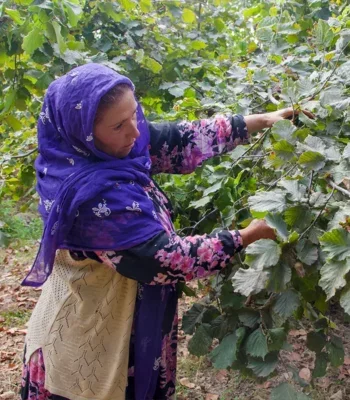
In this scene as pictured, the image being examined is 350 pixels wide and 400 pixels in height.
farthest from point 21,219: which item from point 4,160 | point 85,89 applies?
point 85,89

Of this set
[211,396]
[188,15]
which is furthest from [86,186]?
[188,15]

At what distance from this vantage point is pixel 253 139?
1.77m

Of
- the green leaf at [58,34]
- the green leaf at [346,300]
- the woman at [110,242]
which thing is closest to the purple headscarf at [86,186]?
the woman at [110,242]

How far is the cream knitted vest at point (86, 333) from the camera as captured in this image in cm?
157

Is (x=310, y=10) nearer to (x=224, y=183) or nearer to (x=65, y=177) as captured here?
(x=224, y=183)

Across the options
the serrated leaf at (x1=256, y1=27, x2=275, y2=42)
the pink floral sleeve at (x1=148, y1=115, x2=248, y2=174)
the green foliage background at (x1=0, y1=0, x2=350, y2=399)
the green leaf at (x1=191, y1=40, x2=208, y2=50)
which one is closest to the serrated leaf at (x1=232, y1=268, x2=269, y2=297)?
the green foliage background at (x1=0, y1=0, x2=350, y2=399)

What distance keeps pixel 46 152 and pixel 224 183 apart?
51 centimetres

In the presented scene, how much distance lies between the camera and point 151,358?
1.61 m

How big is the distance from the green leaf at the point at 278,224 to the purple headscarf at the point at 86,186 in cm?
36

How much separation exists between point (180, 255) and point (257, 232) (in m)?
0.20

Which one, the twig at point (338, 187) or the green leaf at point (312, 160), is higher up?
the green leaf at point (312, 160)

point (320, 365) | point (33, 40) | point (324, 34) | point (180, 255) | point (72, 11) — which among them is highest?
point (324, 34)

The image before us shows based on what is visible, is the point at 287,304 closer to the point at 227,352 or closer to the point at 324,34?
the point at 227,352

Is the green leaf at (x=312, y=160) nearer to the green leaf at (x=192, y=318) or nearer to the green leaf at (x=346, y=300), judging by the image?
the green leaf at (x=346, y=300)
